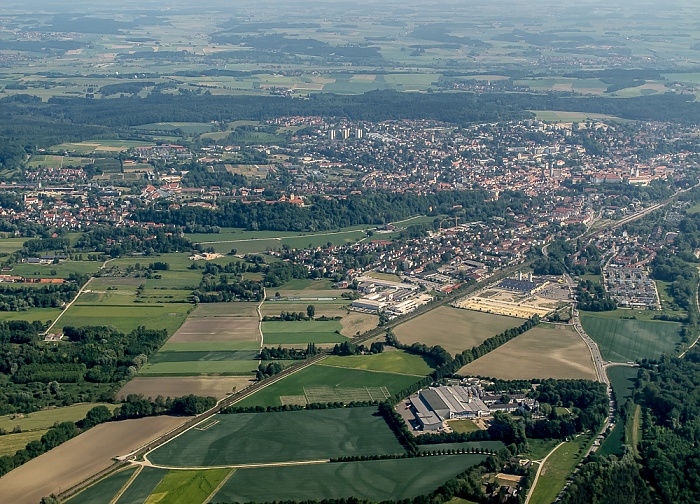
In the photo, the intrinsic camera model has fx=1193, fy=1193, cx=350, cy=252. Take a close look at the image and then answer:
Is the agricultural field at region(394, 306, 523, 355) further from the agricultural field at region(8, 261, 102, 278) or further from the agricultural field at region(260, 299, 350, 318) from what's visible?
the agricultural field at region(8, 261, 102, 278)

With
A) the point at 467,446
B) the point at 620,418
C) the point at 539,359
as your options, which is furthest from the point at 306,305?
the point at 620,418

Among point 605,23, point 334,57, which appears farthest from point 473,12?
point 334,57

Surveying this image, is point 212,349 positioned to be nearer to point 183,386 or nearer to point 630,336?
point 183,386

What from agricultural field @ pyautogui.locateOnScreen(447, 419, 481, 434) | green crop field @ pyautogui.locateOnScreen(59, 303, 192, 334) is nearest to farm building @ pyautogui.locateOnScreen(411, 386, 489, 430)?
agricultural field @ pyautogui.locateOnScreen(447, 419, 481, 434)

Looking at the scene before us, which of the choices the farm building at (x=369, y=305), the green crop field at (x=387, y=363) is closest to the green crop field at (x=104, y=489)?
the green crop field at (x=387, y=363)

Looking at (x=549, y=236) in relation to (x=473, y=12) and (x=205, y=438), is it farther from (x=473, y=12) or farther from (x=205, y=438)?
(x=473, y=12)

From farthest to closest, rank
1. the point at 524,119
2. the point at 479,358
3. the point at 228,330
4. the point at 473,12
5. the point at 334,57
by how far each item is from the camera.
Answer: the point at 473,12 → the point at 334,57 → the point at 524,119 → the point at 228,330 → the point at 479,358
